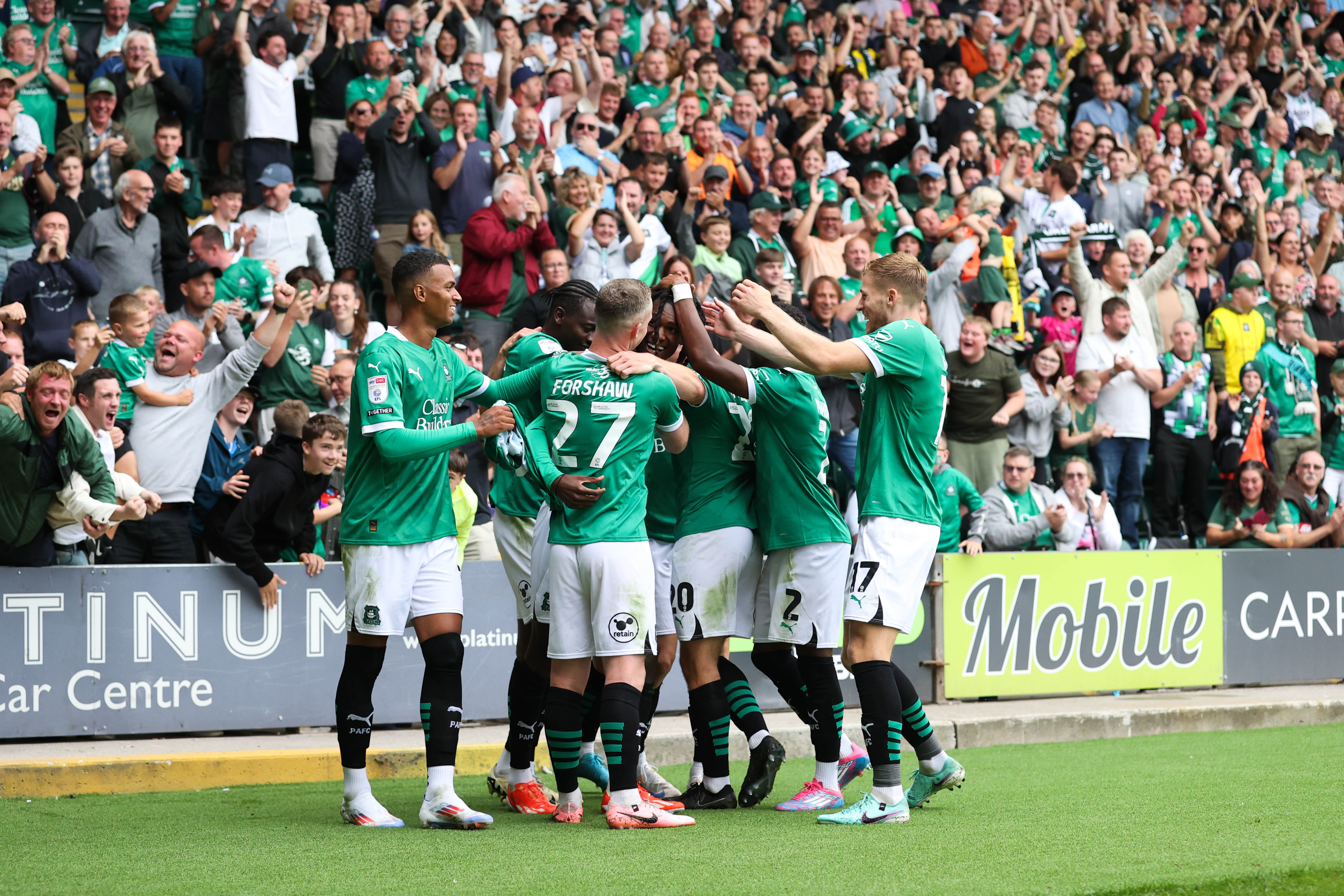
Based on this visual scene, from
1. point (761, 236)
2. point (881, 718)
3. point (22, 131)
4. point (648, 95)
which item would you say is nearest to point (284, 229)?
point (22, 131)

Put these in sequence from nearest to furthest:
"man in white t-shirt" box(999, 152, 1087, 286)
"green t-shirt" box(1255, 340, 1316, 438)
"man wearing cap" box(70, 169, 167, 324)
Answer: "man wearing cap" box(70, 169, 167, 324) → "green t-shirt" box(1255, 340, 1316, 438) → "man in white t-shirt" box(999, 152, 1087, 286)

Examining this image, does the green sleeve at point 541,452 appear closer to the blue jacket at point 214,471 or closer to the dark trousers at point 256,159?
the blue jacket at point 214,471

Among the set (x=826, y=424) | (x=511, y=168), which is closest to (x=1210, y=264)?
(x=511, y=168)

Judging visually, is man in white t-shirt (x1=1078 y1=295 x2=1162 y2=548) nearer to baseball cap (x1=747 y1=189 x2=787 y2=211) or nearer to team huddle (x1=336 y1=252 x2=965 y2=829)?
baseball cap (x1=747 y1=189 x2=787 y2=211)

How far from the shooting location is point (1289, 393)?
14703 millimetres

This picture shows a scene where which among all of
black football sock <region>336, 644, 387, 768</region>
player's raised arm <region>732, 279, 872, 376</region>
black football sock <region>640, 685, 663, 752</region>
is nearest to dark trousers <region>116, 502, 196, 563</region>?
black football sock <region>336, 644, 387, 768</region>

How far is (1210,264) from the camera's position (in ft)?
55.1

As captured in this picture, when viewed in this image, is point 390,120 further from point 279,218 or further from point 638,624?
point 638,624

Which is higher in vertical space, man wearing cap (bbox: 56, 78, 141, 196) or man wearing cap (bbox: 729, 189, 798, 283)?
man wearing cap (bbox: 56, 78, 141, 196)

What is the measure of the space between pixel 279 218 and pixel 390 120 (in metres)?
1.38

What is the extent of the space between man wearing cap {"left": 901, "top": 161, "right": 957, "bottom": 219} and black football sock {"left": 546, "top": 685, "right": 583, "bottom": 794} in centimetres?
993

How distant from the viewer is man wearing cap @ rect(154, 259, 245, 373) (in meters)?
10.7

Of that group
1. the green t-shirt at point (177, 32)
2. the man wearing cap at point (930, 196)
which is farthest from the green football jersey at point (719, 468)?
the green t-shirt at point (177, 32)

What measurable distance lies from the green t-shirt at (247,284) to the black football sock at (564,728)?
6.50 meters
